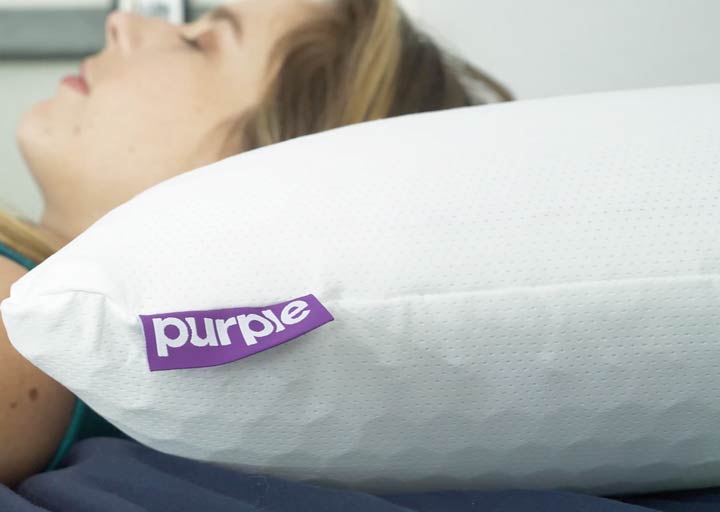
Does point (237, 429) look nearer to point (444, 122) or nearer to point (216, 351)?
point (216, 351)

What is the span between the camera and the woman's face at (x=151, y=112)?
30.9 inches

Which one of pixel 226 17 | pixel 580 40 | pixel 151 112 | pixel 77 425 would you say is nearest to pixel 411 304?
pixel 77 425

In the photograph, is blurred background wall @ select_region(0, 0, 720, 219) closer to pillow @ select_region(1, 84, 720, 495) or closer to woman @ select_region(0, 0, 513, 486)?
woman @ select_region(0, 0, 513, 486)

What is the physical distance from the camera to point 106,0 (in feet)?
4.11

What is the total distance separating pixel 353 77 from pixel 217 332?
559 millimetres

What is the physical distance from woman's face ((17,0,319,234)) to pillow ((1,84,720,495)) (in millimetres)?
383

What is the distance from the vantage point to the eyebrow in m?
0.87

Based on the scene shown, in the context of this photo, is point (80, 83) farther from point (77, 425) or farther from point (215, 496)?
point (215, 496)

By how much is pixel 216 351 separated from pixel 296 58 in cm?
55

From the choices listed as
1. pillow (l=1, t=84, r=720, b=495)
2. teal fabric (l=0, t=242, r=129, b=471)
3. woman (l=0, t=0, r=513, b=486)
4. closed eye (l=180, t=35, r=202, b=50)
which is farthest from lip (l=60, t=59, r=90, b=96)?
pillow (l=1, t=84, r=720, b=495)

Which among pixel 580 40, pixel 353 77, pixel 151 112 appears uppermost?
pixel 580 40

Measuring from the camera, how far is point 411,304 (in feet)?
1.21

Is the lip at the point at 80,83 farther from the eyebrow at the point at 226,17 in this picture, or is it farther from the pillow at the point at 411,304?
the pillow at the point at 411,304

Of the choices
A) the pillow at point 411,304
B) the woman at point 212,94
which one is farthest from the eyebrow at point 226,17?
the pillow at point 411,304
